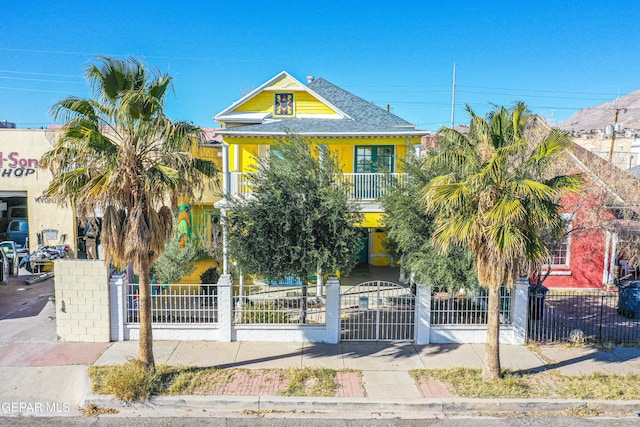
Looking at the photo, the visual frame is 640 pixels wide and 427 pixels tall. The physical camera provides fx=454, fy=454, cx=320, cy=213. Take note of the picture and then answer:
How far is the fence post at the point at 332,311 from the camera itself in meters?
10.9

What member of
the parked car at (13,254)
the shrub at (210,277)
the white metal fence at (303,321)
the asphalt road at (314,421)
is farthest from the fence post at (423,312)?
the parked car at (13,254)

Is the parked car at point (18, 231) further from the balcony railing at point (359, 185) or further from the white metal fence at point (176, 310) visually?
the white metal fence at point (176, 310)

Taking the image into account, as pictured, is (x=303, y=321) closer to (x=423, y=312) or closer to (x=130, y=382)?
(x=423, y=312)

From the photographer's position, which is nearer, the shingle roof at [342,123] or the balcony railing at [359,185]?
A: the balcony railing at [359,185]

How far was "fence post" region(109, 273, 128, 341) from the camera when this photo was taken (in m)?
10.8

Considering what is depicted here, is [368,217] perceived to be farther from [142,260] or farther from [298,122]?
[142,260]

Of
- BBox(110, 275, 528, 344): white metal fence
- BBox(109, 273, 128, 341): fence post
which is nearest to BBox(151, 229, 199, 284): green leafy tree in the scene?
BBox(110, 275, 528, 344): white metal fence

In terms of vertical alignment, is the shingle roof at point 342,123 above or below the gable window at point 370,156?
above

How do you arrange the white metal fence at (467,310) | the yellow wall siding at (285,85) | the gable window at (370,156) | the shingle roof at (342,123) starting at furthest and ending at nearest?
the yellow wall siding at (285,85) → the gable window at (370,156) → the shingle roof at (342,123) → the white metal fence at (467,310)

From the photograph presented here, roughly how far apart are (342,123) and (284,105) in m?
3.05

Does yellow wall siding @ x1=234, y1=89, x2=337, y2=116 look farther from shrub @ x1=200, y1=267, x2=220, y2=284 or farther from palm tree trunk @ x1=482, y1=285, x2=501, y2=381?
palm tree trunk @ x1=482, y1=285, x2=501, y2=381

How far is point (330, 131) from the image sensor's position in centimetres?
1529

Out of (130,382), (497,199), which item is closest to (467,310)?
(497,199)

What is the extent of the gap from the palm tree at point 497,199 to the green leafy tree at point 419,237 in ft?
5.40
